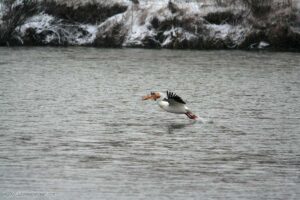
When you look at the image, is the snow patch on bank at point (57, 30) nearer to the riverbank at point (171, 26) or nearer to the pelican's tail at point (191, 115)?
the riverbank at point (171, 26)

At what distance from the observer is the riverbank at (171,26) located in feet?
125

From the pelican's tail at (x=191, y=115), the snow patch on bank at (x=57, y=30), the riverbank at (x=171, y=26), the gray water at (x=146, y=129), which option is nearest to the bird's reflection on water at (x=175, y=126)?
the gray water at (x=146, y=129)

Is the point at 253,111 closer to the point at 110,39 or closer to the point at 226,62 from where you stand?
the point at 226,62

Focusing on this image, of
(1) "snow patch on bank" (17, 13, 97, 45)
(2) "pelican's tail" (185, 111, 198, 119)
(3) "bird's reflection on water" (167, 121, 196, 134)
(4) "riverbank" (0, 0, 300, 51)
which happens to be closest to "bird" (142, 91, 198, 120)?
(2) "pelican's tail" (185, 111, 198, 119)

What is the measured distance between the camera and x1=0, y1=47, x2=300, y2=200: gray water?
14172 millimetres

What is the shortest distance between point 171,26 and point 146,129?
1927cm

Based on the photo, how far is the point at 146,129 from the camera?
64.4 feet

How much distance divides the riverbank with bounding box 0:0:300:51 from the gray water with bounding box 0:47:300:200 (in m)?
4.14

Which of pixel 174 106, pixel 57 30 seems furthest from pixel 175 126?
pixel 57 30

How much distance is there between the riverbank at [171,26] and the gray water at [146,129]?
4.14m

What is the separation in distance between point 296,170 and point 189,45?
76.1 ft

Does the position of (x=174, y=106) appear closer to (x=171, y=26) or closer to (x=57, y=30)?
(x=171, y=26)

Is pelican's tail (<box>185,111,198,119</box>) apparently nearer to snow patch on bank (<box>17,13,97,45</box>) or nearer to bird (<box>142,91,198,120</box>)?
bird (<box>142,91,198,120</box>)

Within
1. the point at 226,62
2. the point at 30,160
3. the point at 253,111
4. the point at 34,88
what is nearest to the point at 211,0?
the point at 226,62
